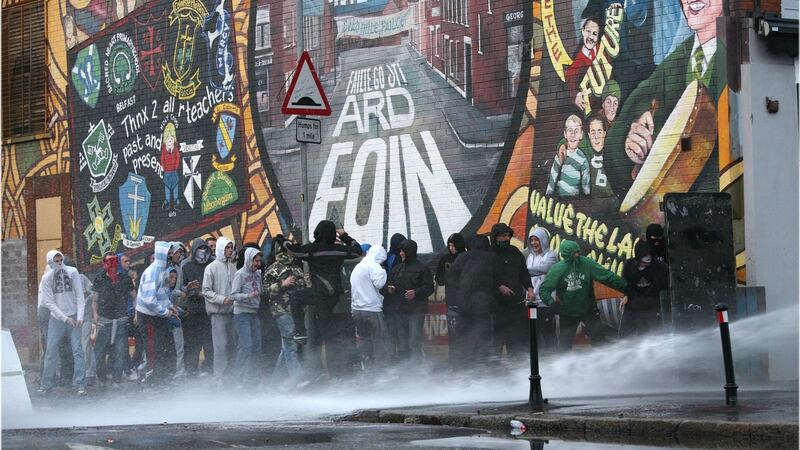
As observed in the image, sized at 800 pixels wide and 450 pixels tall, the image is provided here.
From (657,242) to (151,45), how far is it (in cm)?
1189

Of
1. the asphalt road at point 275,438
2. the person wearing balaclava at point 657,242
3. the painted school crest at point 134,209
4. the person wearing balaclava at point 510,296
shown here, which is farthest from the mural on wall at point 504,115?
the asphalt road at point 275,438

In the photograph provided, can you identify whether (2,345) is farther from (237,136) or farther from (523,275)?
(237,136)

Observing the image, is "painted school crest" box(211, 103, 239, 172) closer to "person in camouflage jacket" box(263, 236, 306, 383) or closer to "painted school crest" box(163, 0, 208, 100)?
"painted school crest" box(163, 0, 208, 100)

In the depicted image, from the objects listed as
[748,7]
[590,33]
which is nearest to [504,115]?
[590,33]

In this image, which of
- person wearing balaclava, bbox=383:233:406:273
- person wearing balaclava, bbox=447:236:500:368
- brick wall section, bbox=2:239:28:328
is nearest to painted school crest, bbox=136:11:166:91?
brick wall section, bbox=2:239:28:328

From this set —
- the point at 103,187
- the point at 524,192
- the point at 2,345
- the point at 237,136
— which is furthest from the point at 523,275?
the point at 103,187

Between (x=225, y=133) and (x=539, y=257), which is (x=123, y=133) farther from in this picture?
(x=539, y=257)

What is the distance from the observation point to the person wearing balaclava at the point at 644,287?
15336 millimetres

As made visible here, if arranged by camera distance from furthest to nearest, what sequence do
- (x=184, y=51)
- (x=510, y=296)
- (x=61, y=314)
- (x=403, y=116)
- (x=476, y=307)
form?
(x=184, y=51), (x=403, y=116), (x=61, y=314), (x=510, y=296), (x=476, y=307)

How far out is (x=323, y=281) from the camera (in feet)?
52.7

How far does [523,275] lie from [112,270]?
22.0 ft

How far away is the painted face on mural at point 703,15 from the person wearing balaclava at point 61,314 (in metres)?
9.29

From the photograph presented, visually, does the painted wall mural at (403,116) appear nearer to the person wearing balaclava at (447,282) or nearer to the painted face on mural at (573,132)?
the painted face on mural at (573,132)

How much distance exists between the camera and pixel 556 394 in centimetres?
1397
